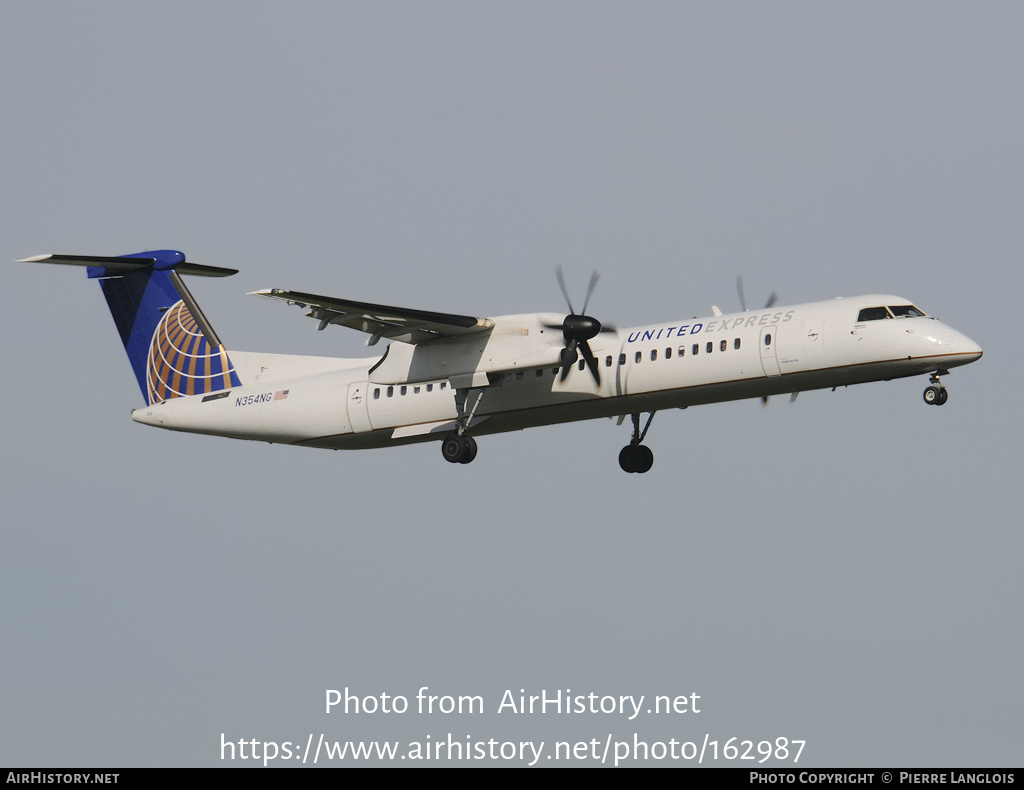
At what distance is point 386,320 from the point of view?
1006 inches

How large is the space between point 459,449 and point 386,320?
2638mm

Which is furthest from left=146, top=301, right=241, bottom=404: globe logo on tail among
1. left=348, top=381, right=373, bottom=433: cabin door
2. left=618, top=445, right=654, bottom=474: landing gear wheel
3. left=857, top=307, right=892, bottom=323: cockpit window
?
left=857, top=307, right=892, bottom=323: cockpit window

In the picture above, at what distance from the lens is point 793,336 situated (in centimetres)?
2389

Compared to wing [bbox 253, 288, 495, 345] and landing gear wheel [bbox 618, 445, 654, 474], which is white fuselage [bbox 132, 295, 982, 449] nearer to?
wing [bbox 253, 288, 495, 345]

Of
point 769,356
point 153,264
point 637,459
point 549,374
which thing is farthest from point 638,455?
point 153,264

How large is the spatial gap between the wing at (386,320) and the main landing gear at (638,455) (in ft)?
12.9

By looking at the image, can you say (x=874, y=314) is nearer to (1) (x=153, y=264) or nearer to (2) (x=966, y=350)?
(2) (x=966, y=350)

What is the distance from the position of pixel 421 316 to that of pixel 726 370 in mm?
5278

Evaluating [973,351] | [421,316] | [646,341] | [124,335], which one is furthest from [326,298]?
[973,351]

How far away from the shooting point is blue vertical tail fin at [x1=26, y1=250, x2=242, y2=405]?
29500 millimetres

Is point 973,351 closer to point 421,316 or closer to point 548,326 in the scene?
point 548,326

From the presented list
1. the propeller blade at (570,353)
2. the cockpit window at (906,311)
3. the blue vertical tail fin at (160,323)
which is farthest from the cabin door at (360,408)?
the cockpit window at (906,311)

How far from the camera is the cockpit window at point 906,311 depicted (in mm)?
23484

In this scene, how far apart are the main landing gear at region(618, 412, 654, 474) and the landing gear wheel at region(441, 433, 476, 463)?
3318 mm
